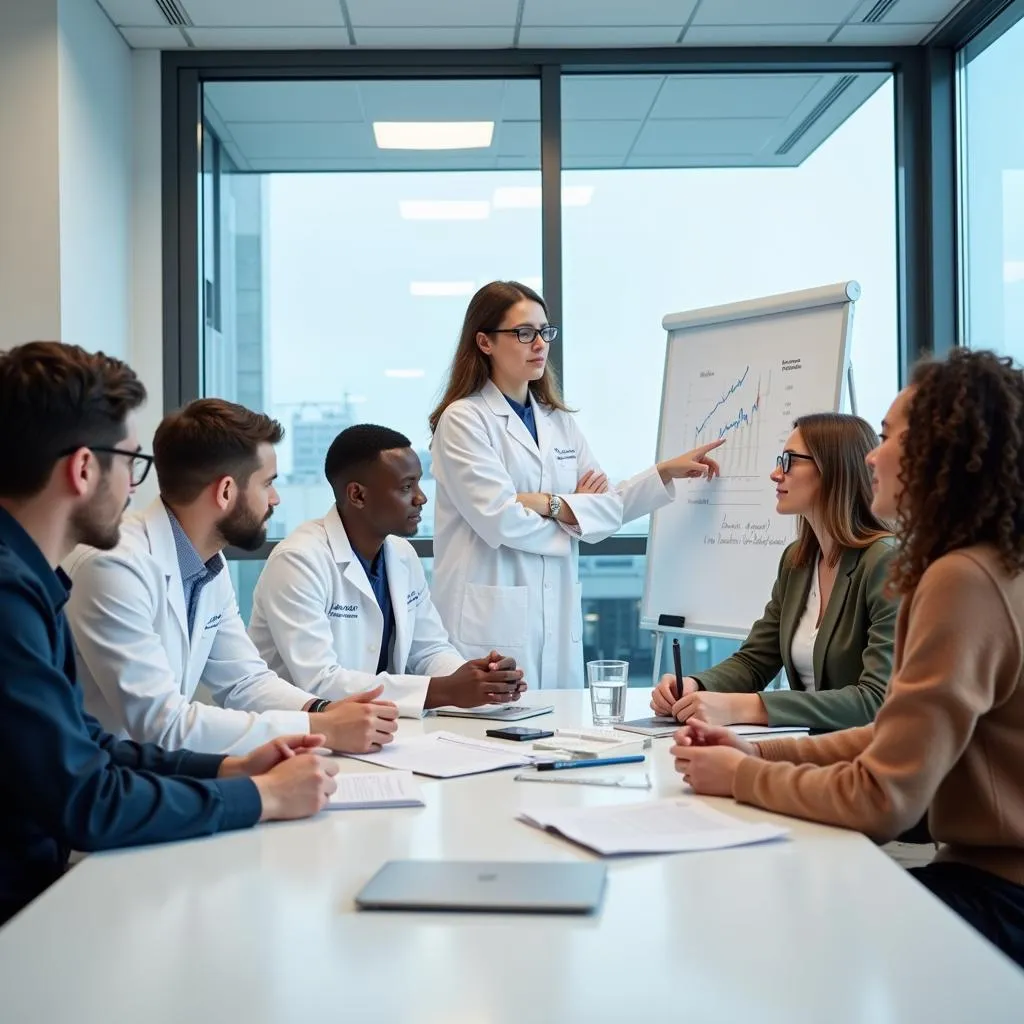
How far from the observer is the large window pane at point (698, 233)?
4.32 m

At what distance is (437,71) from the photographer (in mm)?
4270

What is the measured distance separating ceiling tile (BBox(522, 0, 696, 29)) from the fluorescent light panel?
581 mm

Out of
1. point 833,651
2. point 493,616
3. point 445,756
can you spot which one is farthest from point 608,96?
point 445,756

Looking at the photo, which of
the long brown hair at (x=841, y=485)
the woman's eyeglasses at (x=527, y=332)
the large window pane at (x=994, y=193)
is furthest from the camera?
the large window pane at (x=994, y=193)

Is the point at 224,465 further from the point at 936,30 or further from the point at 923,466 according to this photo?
the point at 936,30

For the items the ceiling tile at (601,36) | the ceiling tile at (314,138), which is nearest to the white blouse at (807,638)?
the ceiling tile at (601,36)

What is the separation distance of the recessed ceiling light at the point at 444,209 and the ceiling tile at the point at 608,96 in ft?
1.58

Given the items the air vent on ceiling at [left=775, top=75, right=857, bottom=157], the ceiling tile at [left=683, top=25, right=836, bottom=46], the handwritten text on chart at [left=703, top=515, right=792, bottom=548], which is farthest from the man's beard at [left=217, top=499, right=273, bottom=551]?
the air vent on ceiling at [left=775, top=75, right=857, bottom=157]

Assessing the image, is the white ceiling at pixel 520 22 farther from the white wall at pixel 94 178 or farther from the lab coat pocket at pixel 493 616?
the lab coat pocket at pixel 493 616

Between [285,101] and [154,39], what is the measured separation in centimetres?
50

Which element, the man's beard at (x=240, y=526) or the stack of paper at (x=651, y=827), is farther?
the man's beard at (x=240, y=526)

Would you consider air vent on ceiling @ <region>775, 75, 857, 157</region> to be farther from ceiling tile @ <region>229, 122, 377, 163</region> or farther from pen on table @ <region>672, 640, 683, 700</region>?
pen on table @ <region>672, 640, 683, 700</region>

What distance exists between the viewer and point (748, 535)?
334 cm

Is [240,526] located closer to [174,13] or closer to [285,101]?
[174,13]
